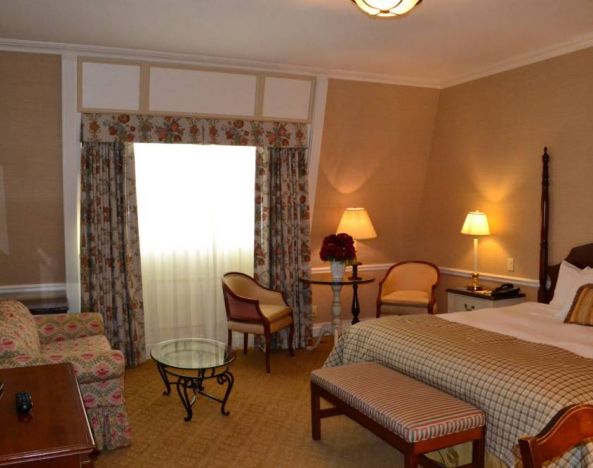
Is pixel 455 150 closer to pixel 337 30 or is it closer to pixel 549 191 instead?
pixel 549 191

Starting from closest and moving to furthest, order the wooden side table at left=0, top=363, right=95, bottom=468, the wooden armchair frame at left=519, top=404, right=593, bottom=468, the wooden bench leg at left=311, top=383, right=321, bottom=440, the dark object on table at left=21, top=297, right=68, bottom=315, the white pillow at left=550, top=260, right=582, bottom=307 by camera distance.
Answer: the wooden armchair frame at left=519, top=404, right=593, bottom=468
the wooden side table at left=0, top=363, right=95, bottom=468
the wooden bench leg at left=311, top=383, right=321, bottom=440
the white pillow at left=550, top=260, right=582, bottom=307
the dark object on table at left=21, top=297, right=68, bottom=315

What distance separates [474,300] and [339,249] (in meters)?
1.34

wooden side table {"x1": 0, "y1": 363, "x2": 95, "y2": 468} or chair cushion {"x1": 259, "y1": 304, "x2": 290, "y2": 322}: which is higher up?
wooden side table {"x1": 0, "y1": 363, "x2": 95, "y2": 468}

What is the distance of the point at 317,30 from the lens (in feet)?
14.3

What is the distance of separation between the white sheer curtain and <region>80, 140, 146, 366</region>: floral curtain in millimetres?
255

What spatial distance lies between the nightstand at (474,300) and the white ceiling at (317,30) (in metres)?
2.11

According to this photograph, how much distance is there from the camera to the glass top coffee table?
163 inches

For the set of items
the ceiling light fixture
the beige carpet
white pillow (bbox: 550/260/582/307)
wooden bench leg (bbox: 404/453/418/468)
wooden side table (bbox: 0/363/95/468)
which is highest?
the ceiling light fixture

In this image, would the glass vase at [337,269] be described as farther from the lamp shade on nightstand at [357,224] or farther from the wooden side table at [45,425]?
the wooden side table at [45,425]

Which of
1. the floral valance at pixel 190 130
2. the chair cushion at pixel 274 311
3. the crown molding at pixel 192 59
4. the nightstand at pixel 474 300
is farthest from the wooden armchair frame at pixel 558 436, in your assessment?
the floral valance at pixel 190 130

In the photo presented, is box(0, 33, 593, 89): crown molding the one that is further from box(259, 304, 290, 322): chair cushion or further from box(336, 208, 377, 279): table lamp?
box(259, 304, 290, 322): chair cushion

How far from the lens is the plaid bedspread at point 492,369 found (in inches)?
109

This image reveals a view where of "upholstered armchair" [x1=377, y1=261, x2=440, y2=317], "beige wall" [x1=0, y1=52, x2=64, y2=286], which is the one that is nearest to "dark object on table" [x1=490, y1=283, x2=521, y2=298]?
"upholstered armchair" [x1=377, y1=261, x2=440, y2=317]

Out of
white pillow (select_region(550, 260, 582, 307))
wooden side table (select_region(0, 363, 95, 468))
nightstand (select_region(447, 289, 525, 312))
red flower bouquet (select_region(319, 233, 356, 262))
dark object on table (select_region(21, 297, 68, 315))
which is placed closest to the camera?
wooden side table (select_region(0, 363, 95, 468))
